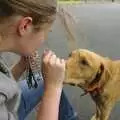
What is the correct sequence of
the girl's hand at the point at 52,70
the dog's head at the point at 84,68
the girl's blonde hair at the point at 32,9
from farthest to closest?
the dog's head at the point at 84,68, the girl's hand at the point at 52,70, the girl's blonde hair at the point at 32,9

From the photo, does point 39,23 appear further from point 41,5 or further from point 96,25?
point 96,25

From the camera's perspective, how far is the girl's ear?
1.35 m

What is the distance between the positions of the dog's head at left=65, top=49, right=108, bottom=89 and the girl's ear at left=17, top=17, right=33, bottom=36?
1.06 m

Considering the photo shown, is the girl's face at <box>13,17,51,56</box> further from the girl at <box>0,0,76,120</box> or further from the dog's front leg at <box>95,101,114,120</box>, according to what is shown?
the dog's front leg at <box>95,101,114,120</box>

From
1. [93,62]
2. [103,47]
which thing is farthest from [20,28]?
[103,47]

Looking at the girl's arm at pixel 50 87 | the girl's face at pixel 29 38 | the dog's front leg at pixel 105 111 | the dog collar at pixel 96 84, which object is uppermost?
the girl's face at pixel 29 38

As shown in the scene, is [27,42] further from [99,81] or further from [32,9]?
[99,81]

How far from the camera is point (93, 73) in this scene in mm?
2406

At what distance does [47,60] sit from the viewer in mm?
1555

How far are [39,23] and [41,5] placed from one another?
0.06 m

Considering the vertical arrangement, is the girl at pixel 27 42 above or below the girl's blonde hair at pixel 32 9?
below

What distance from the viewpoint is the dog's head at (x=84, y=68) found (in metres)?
2.40

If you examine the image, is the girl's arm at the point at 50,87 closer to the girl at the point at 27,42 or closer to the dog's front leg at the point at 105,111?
the girl at the point at 27,42

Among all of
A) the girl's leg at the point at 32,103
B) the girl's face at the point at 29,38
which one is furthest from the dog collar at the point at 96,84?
the girl's face at the point at 29,38
